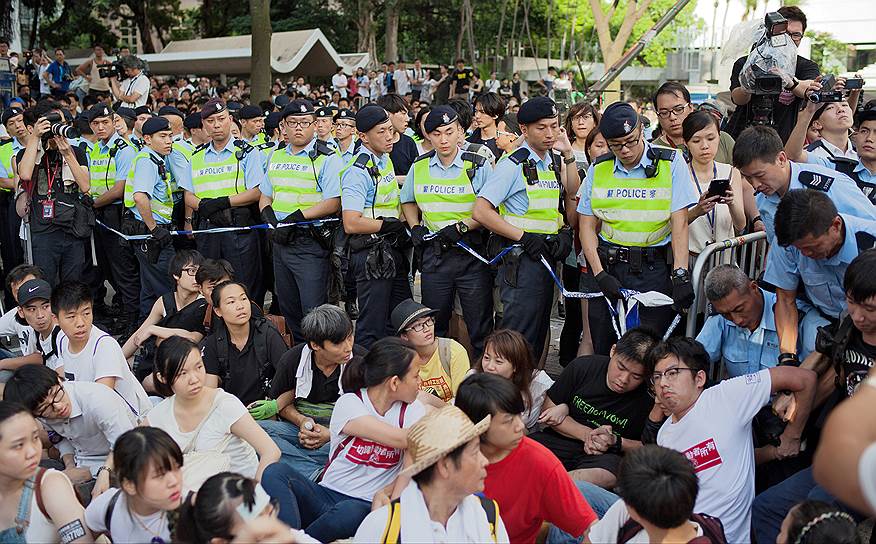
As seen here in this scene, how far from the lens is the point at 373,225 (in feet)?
19.3

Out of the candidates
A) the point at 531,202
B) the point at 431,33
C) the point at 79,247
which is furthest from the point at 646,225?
the point at 431,33

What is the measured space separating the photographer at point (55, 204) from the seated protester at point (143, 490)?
176 inches

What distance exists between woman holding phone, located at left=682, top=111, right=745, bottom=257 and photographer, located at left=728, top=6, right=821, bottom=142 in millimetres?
586

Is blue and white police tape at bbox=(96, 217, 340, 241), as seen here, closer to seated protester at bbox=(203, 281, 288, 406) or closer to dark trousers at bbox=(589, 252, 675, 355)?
seated protester at bbox=(203, 281, 288, 406)

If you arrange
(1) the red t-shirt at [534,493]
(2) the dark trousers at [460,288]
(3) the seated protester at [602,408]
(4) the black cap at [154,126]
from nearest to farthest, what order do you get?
(1) the red t-shirt at [534,493] → (3) the seated protester at [602,408] → (2) the dark trousers at [460,288] → (4) the black cap at [154,126]

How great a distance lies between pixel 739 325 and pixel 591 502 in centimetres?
115

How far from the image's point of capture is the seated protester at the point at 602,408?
13.8 feet

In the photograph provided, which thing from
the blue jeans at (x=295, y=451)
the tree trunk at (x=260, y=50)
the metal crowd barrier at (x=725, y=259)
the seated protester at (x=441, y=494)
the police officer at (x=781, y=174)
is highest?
the tree trunk at (x=260, y=50)

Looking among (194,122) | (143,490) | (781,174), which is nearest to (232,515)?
(143,490)

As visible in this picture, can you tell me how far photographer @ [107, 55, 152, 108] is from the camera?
11828 millimetres

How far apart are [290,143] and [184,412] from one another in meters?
2.88

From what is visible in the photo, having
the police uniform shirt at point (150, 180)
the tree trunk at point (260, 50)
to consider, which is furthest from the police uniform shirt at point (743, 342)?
the tree trunk at point (260, 50)

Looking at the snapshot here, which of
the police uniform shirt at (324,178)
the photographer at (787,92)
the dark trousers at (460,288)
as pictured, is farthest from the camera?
the police uniform shirt at (324,178)

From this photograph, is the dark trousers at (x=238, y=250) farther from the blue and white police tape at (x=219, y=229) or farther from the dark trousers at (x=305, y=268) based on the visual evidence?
the dark trousers at (x=305, y=268)
